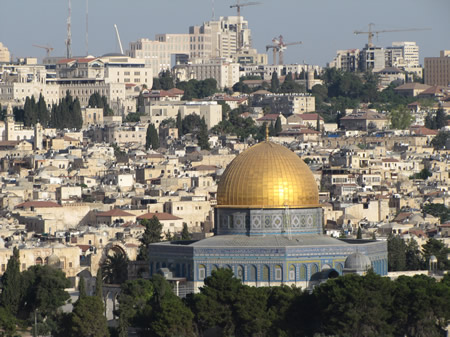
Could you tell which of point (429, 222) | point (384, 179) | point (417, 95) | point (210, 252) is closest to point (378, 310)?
point (210, 252)

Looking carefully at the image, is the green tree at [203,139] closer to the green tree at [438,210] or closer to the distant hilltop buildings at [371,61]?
the green tree at [438,210]

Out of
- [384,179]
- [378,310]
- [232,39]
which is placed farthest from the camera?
[232,39]

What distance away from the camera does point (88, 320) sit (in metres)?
47.4

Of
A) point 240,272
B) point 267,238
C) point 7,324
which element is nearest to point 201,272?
point 240,272

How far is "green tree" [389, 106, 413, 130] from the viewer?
11919 cm

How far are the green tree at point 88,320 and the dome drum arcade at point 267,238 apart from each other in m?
3.91

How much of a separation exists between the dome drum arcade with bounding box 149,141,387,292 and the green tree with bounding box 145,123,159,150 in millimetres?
50687

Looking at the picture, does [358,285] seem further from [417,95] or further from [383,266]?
[417,95]

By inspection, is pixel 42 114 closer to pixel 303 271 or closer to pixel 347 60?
pixel 303 271

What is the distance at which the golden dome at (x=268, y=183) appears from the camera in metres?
52.0

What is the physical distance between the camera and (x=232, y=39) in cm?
18312

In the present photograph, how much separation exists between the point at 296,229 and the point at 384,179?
143 ft

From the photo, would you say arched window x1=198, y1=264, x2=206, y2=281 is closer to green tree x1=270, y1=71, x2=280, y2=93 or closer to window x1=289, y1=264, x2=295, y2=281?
window x1=289, y1=264, x2=295, y2=281

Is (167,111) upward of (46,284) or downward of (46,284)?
upward
